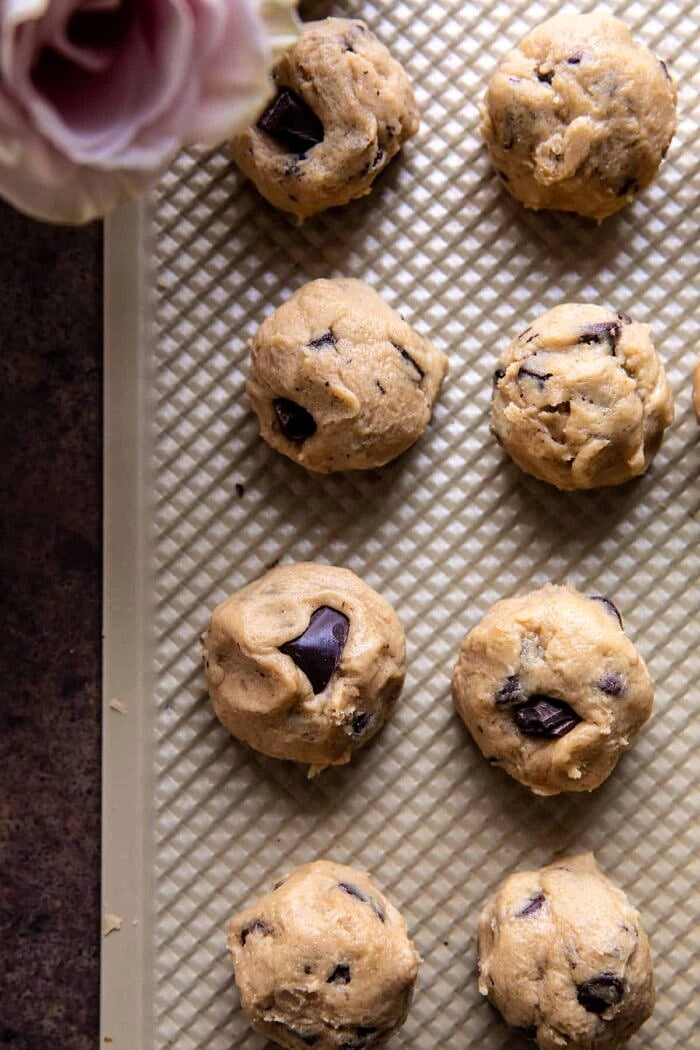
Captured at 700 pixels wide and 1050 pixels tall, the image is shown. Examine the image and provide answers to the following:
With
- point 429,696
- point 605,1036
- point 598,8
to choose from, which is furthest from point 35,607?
point 598,8

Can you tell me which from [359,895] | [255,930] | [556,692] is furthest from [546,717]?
[255,930]

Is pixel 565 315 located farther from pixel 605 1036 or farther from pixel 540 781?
pixel 605 1036

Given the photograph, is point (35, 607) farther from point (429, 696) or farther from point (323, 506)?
point (429, 696)

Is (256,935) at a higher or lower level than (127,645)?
lower

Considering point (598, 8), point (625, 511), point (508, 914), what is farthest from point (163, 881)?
point (598, 8)

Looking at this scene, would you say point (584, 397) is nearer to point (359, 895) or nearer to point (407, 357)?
point (407, 357)

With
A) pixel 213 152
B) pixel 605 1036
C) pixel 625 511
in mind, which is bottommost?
pixel 605 1036

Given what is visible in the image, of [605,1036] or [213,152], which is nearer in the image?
[605,1036]
